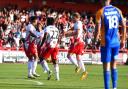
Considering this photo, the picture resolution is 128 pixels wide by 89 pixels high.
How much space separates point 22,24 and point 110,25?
25111 millimetres

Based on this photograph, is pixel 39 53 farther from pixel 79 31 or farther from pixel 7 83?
pixel 7 83

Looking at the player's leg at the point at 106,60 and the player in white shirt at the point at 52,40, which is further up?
the player in white shirt at the point at 52,40

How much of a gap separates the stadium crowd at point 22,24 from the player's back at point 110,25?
21589 millimetres

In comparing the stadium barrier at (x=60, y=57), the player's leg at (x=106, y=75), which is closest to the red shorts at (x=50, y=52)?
the player's leg at (x=106, y=75)

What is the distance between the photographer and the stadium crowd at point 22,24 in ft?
126

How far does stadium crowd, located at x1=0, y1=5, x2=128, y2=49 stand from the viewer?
38.3 m

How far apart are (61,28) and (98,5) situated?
27.8ft

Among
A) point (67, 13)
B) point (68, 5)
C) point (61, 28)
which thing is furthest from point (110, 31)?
point (68, 5)

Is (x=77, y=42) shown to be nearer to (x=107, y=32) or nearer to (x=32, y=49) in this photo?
(x=32, y=49)

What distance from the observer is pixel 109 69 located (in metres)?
15.2

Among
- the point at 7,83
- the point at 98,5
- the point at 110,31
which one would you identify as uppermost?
the point at 98,5

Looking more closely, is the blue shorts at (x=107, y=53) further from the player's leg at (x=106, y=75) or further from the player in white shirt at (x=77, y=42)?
the player in white shirt at (x=77, y=42)

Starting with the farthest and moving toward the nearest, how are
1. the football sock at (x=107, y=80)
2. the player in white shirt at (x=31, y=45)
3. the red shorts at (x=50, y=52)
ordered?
the player in white shirt at (x=31, y=45) → the red shorts at (x=50, y=52) → the football sock at (x=107, y=80)

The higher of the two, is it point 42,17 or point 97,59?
point 42,17
